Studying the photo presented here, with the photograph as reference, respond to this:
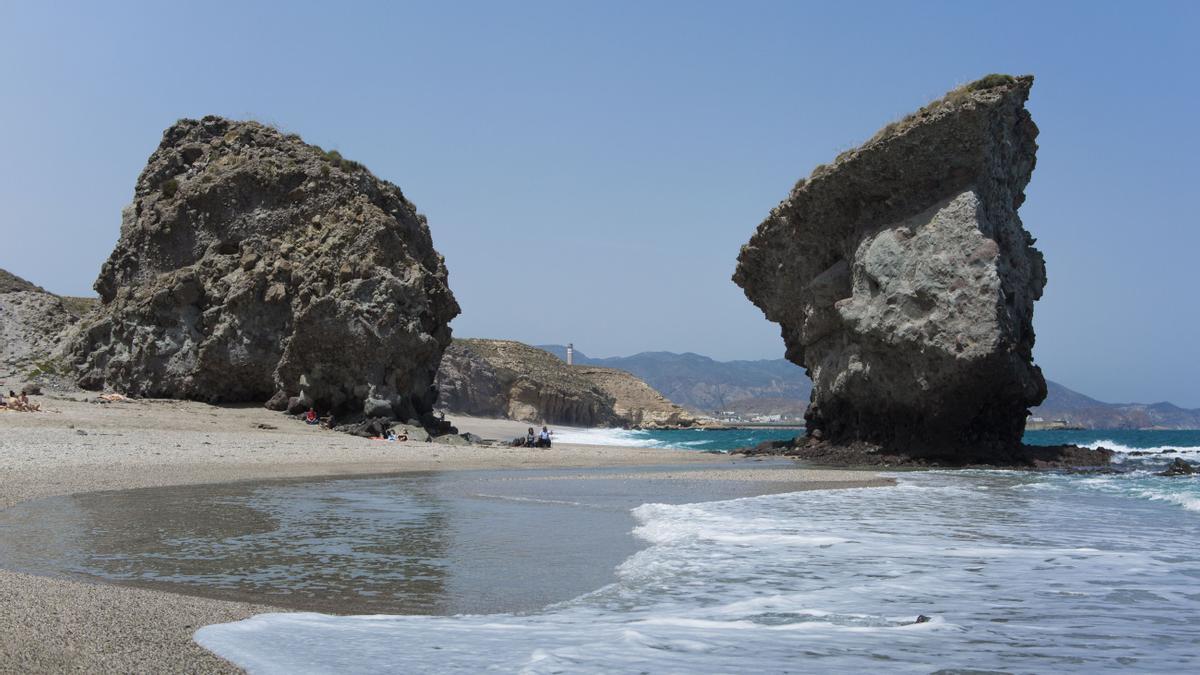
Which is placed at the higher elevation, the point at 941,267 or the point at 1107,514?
the point at 941,267

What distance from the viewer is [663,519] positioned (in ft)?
38.4

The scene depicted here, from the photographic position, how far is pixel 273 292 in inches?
1161

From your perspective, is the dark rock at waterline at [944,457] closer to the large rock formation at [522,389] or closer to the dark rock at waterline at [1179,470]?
the dark rock at waterline at [1179,470]

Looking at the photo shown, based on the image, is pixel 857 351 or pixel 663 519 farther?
pixel 857 351

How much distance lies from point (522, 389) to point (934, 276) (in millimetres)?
58830

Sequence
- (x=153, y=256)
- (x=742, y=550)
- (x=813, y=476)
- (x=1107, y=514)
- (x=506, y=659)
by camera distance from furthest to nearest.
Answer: (x=153, y=256) < (x=813, y=476) < (x=1107, y=514) < (x=742, y=550) < (x=506, y=659)

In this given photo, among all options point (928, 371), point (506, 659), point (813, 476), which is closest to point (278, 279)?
point (813, 476)

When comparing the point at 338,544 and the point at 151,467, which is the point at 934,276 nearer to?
the point at 151,467

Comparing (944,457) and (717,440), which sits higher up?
(944,457)

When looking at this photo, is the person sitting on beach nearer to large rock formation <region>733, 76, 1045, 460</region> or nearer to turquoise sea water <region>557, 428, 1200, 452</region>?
large rock formation <region>733, 76, 1045, 460</region>

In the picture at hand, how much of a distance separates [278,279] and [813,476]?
62.0 ft

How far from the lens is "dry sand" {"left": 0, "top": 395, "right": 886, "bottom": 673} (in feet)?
14.7

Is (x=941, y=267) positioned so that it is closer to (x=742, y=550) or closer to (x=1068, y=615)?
(x=742, y=550)

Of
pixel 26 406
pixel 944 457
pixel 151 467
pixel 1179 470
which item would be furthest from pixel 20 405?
pixel 1179 470
